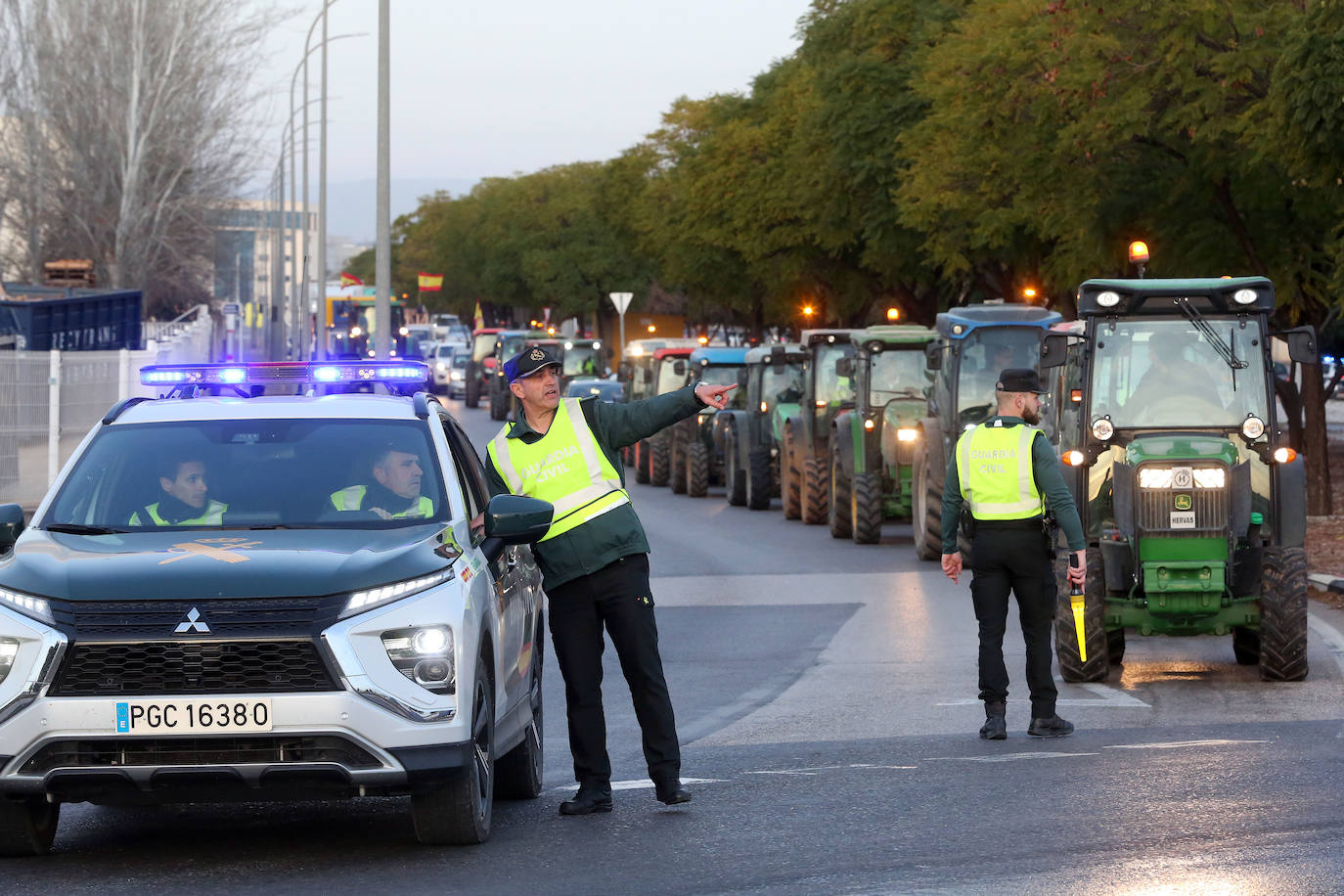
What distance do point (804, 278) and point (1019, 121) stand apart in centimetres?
2990

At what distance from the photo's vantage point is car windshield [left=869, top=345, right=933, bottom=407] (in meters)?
24.4

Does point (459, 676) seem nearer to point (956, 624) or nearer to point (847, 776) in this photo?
point (847, 776)

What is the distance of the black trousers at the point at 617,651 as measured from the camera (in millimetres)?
8359

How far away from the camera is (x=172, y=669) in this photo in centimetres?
684

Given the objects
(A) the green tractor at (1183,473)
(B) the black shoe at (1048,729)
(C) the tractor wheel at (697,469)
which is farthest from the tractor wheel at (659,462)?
(B) the black shoe at (1048,729)

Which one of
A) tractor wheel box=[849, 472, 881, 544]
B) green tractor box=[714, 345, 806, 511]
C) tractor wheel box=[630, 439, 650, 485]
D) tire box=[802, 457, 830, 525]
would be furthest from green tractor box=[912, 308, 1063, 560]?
tractor wheel box=[630, 439, 650, 485]

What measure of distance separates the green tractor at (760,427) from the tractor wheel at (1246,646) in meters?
14.9

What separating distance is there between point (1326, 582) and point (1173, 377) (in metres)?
6.03

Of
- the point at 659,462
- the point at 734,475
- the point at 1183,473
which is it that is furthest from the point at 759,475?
the point at 1183,473

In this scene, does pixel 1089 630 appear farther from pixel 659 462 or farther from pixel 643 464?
pixel 643 464

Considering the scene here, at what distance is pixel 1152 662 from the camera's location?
46.6 feet

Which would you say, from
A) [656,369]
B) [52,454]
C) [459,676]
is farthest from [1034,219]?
[459,676]

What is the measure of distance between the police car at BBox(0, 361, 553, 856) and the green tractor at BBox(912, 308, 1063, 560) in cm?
1380

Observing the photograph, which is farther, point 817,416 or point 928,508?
point 817,416
